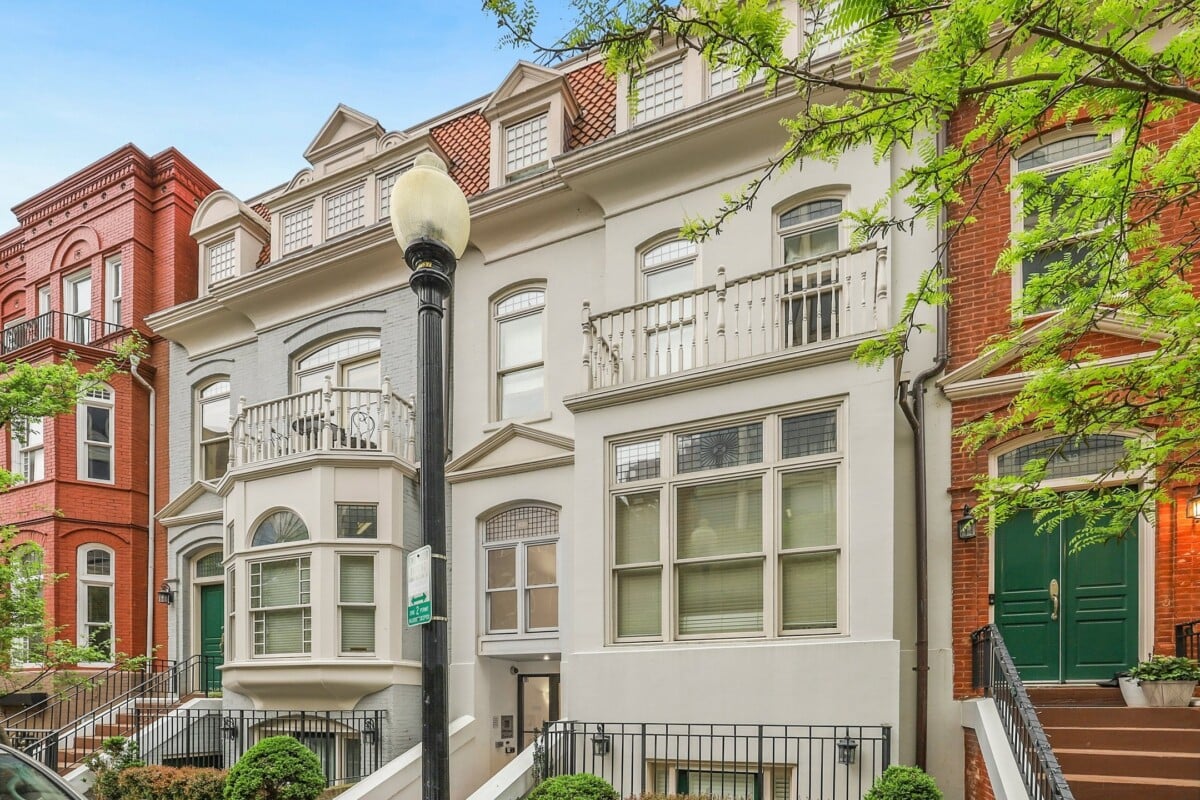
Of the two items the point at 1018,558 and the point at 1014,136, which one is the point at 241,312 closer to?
the point at 1018,558

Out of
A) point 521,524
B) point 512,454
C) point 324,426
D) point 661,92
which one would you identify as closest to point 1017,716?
point 521,524

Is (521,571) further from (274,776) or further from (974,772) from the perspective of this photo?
(974,772)

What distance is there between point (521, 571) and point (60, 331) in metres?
12.1

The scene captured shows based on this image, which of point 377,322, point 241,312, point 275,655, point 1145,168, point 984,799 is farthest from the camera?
point 241,312

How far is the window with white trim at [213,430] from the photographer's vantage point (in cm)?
1603

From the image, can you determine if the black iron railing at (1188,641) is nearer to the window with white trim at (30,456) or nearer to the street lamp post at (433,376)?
the street lamp post at (433,376)

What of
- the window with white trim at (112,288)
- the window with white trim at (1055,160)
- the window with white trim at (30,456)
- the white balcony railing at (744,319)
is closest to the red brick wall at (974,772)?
the white balcony railing at (744,319)

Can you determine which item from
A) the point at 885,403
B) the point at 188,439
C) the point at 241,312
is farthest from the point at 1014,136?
the point at 188,439

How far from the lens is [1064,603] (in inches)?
347

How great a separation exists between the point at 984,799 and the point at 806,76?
6.59 metres

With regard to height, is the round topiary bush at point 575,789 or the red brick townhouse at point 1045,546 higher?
the red brick townhouse at point 1045,546

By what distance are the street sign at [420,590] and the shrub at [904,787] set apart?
4.93 metres

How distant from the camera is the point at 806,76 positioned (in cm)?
459

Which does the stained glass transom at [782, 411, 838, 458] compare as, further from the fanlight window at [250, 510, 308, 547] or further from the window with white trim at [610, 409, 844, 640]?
the fanlight window at [250, 510, 308, 547]
